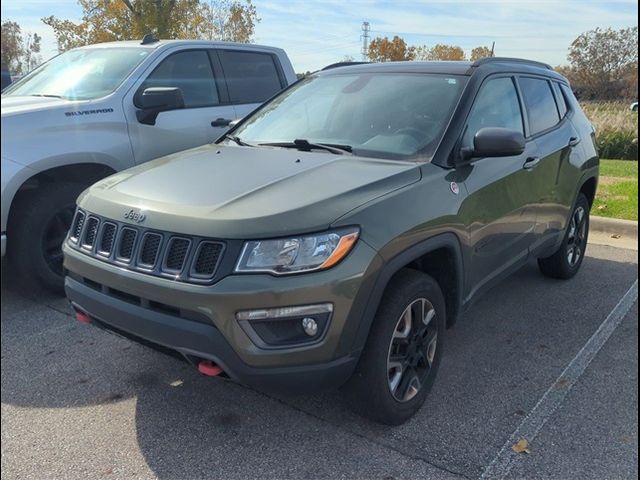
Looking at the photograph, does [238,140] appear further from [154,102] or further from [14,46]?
[14,46]

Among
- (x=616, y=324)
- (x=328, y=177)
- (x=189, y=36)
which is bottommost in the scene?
(x=616, y=324)

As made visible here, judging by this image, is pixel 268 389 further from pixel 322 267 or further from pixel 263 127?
pixel 263 127

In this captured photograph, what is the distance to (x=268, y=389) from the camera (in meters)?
2.48

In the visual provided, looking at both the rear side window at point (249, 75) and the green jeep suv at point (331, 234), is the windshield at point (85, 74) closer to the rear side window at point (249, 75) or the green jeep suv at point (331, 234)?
the rear side window at point (249, 75)

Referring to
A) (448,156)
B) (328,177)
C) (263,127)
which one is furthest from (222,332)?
(263,127)

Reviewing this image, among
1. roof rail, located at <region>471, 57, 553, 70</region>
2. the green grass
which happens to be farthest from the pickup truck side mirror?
the green grass

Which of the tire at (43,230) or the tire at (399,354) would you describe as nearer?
the tire at (399,354)

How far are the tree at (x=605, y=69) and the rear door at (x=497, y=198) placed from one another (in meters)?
4.28

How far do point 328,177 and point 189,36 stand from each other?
60.2 inches

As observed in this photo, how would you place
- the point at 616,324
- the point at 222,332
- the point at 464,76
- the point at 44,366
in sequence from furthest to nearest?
the point at 616,324 < the point at 464,76 < the point at 44,366 < the point at 222,332

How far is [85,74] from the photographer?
4.74 m

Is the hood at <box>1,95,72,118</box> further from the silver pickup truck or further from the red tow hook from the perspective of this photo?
the red tow hook

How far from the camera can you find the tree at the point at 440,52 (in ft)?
16.0

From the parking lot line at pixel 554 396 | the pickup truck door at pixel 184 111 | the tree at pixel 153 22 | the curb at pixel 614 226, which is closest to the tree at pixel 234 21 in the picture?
the tree at pixel 153 22
